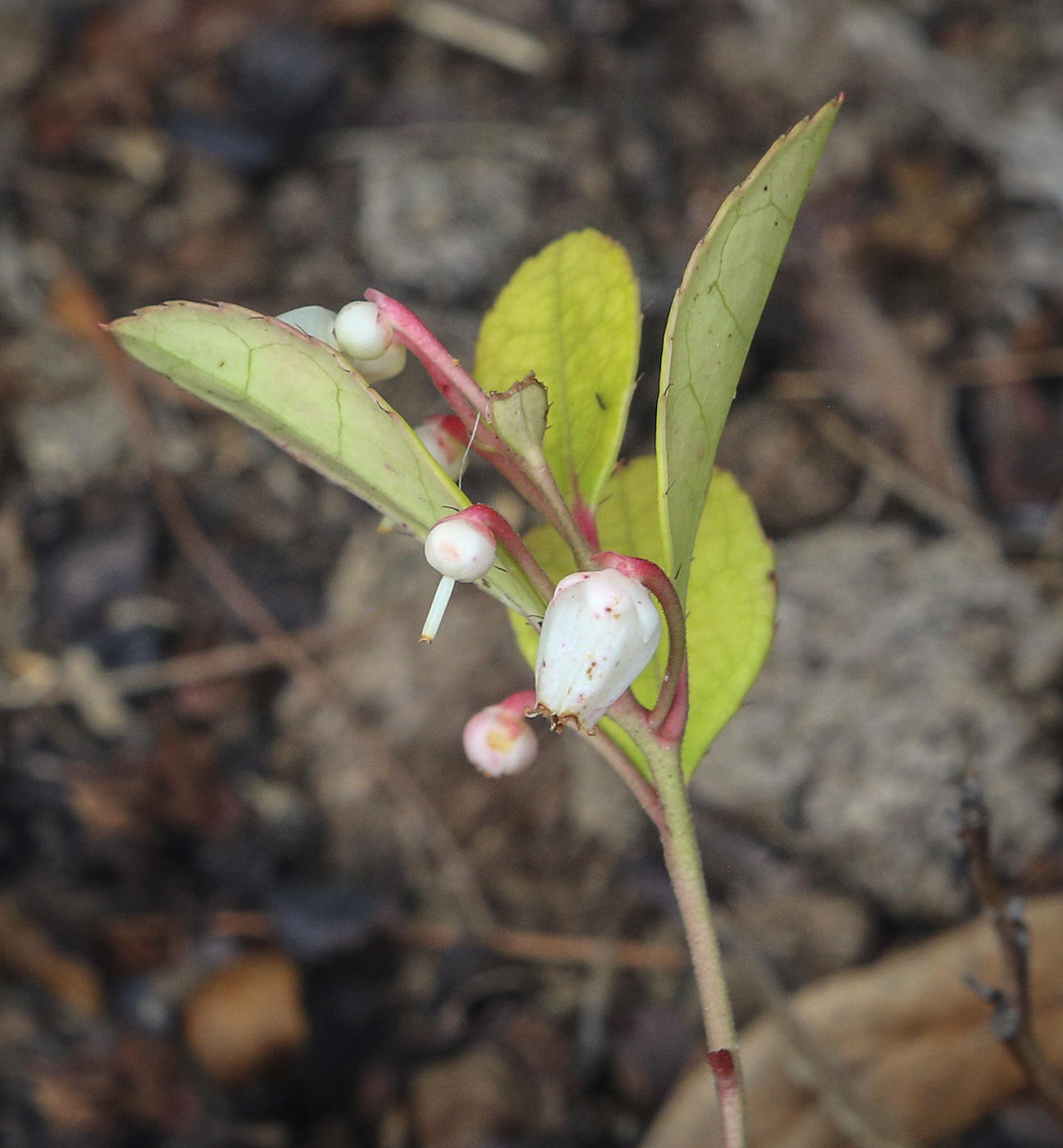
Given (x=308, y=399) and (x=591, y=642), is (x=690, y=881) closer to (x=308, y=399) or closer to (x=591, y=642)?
(x=591, y=642)

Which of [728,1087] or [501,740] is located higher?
[501,740]

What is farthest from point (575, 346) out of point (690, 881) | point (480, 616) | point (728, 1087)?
point (480, 616)

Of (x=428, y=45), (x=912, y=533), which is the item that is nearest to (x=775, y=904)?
(x=912, y=533)

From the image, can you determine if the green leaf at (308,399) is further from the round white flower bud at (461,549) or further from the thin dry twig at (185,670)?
the thin dry twig at (185,670)

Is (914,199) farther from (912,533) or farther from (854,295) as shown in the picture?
(912,533)

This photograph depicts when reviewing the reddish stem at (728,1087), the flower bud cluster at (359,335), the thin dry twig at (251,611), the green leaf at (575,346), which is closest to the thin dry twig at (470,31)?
the thin dry twig at (251,611)
